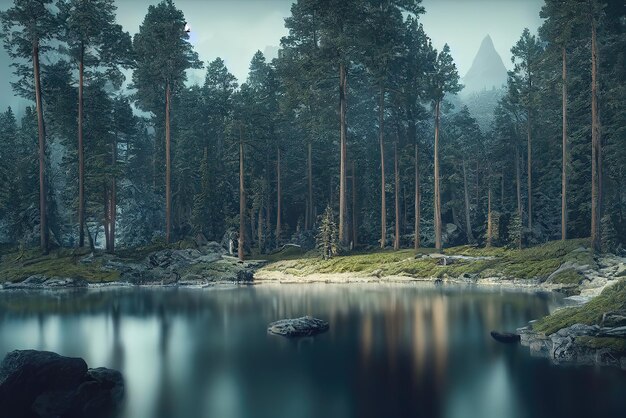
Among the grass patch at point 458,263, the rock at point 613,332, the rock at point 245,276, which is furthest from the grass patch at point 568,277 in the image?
the rock at point 245,276

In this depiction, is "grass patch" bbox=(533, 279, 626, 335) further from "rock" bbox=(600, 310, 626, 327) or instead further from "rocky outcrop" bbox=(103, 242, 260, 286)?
"rocky outcrop" bbox=(103, 242, 260, 286)

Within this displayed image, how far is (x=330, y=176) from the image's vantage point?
6588 cm

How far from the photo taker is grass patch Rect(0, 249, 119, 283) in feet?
129

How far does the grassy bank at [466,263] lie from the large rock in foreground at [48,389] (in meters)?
28.4

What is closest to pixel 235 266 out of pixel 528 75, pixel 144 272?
pixel 144 272

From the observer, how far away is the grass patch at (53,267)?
39.3 meters

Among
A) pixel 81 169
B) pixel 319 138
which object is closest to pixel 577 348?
pixel 81 169

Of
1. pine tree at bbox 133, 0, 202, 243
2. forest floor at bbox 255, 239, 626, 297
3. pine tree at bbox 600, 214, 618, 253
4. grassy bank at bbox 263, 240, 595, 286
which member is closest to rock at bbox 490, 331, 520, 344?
forest floor at bbox 255, 239, 626, 297

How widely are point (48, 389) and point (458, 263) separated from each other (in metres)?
35.5

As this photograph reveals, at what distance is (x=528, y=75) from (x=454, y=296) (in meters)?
45.3

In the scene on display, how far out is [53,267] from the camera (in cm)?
4028

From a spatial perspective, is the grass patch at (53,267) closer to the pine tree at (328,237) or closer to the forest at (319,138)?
the forest at (319,138)

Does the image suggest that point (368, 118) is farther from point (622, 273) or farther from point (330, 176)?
point (622, 273)

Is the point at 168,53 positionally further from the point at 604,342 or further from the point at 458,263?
the point at 604,342
